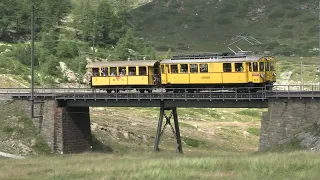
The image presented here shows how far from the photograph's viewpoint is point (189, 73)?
51781mm

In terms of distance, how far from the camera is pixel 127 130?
241 ft

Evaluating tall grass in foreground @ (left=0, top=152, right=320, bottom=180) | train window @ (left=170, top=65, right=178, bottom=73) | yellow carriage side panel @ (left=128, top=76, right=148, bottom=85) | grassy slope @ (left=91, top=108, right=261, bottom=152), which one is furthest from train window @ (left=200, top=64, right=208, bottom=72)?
grassy slope @ (left=91, top=108, right=261, bottom=152)

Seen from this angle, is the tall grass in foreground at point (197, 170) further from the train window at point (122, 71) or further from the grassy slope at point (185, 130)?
the grassy slope at point (185, 130)

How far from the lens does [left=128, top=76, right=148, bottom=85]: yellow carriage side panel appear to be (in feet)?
180

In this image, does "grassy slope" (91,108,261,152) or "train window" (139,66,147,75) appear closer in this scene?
"train window" (139,66,147,75)

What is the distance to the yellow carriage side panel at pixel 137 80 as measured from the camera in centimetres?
5481

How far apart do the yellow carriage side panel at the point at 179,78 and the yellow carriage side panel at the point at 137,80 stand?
307 centimetres

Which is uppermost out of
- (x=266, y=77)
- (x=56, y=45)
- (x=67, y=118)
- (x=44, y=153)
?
(x=56, y=45)

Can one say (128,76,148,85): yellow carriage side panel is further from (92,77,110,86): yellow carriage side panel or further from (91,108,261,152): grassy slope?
(91,108,261,152): grassy slope

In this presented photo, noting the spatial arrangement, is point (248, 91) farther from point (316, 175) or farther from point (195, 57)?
point (316, 175)

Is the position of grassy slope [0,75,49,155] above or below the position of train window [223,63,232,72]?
below

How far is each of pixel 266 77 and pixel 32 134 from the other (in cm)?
2787

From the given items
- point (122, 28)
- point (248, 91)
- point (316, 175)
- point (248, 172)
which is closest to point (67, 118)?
point (248, 91)

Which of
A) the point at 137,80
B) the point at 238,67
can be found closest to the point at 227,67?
the point at 238,67
